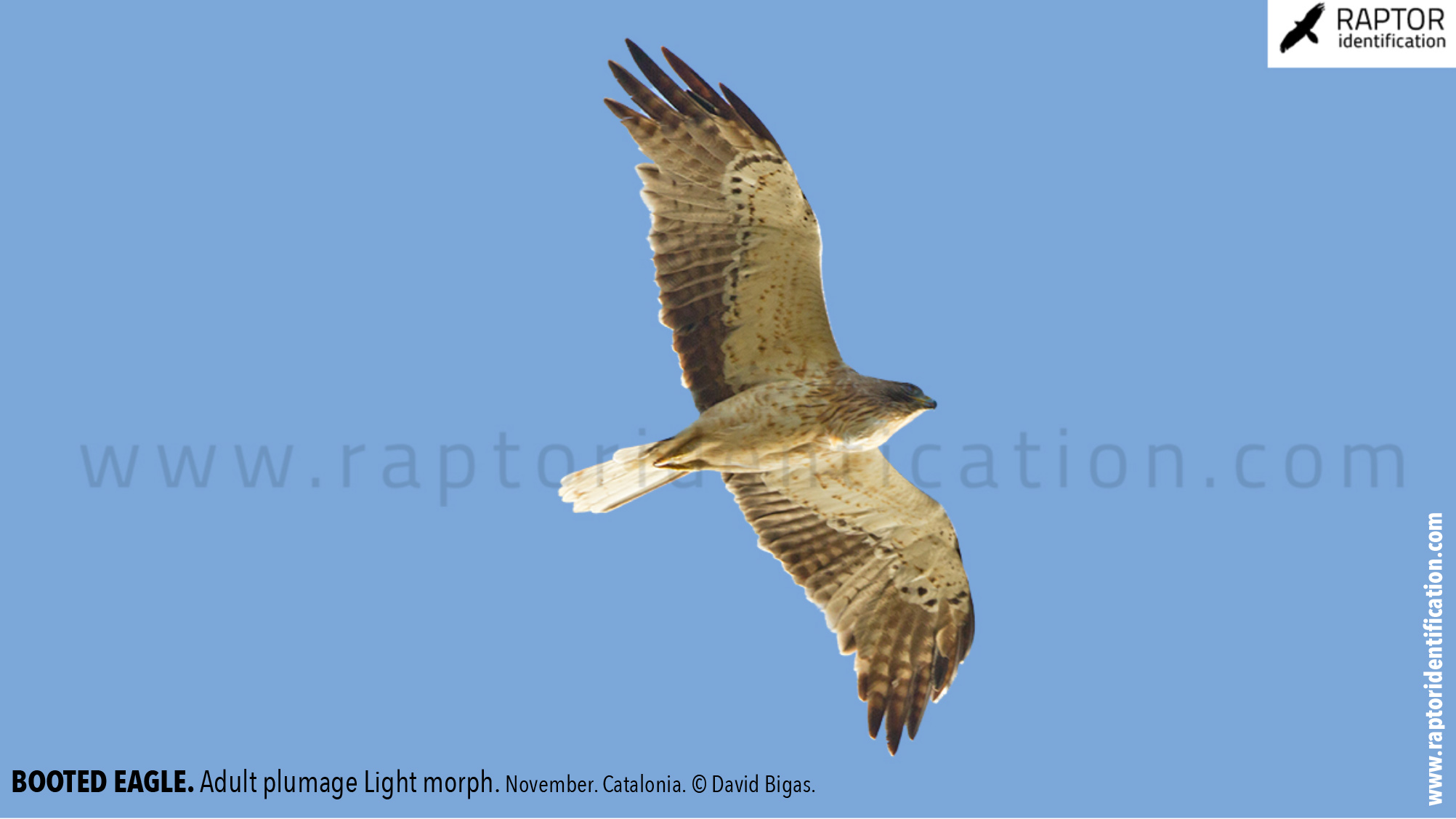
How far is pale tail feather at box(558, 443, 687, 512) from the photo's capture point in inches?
372

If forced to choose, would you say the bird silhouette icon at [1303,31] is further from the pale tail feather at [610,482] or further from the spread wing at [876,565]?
the pale tail feather at [610,482]

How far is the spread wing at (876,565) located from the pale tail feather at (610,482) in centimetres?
83

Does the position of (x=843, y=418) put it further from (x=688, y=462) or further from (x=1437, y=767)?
(x=1437, y=767)

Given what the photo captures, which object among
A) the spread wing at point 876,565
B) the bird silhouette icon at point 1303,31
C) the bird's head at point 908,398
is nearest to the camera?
the bird's head at point 908,398

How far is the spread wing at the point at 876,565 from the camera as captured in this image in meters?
9.93

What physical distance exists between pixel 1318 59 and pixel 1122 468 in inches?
173

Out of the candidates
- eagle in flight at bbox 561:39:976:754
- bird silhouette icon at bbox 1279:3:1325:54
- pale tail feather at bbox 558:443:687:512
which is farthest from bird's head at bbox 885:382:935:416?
bird silhouette icon at bbox 1279:3:1325:54

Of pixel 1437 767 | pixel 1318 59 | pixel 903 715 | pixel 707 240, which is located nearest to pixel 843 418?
pixel 707 240

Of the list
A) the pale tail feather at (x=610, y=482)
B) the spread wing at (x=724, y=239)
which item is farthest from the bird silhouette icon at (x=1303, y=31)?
the pale tail feather at (x=610, y=482)

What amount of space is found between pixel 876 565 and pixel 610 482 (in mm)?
2132

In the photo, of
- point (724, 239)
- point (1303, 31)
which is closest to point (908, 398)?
point (724, 239)

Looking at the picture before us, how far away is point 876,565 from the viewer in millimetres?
10141

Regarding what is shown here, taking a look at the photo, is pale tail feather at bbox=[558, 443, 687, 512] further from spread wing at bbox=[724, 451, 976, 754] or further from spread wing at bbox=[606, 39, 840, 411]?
spread wing at bbox=[724, 451, 976, 754]

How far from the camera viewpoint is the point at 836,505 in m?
10.1
